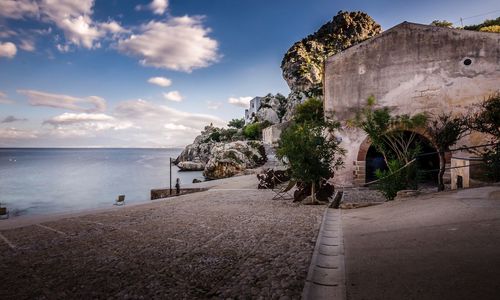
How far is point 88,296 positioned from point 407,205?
21.7ft

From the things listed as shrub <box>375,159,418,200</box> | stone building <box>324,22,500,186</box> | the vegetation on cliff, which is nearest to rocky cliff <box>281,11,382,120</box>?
the vegetation on cliff

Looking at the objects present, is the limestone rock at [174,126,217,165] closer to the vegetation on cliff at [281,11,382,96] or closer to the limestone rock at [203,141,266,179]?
the vegetation on cliff at [281,11,382,96]

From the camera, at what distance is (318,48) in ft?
196

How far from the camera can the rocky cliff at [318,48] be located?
55938 mm

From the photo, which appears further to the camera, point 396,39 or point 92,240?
point 396,39

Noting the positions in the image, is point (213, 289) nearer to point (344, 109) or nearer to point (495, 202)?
point (495, 202)

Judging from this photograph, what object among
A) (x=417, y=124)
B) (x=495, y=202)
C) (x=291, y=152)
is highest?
(x=417, y=124)

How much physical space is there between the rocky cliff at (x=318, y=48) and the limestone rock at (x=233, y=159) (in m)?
19.2

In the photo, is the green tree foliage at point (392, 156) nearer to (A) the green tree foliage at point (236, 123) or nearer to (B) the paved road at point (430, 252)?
(B) the paved road at point (430, 252)

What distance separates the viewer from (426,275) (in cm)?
303

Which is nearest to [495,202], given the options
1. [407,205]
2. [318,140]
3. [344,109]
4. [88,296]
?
[407,205]

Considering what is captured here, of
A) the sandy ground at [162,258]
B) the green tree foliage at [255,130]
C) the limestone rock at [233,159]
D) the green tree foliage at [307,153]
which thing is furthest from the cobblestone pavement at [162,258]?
the green tree foliage at [255,130]

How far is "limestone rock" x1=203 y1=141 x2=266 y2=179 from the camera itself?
3353 cm

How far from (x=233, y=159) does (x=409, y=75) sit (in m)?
23.4
